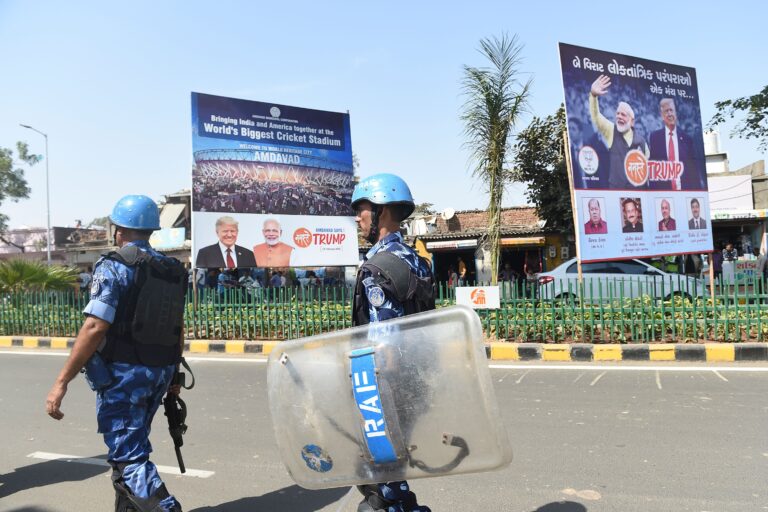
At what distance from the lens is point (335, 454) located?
6.83 ft

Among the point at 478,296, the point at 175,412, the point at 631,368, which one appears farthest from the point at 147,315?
the point at 478,296

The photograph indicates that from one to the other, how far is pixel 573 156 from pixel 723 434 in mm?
5959

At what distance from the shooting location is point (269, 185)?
12.4 meters

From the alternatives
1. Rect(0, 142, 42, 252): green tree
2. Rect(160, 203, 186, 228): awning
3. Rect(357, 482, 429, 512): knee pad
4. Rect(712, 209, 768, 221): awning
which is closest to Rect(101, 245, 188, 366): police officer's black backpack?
Rect(357, 482, 429, 512): knee pad

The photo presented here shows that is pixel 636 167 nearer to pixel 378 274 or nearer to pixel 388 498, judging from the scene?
pixel 378 274

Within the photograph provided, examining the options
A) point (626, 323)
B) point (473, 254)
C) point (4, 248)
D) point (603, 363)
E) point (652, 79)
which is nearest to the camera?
point (603, 363)

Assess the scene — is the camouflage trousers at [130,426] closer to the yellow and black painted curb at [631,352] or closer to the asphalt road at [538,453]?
the asphalt road at [538,453]

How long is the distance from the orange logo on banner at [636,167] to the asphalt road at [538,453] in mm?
4338

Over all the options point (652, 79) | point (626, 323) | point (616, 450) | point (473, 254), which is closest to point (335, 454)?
point (616, 450)

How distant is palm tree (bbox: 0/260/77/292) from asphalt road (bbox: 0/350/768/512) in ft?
25.3

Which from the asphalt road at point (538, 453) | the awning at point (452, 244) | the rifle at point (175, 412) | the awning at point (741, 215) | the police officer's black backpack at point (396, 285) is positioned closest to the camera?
the police officer's black backpack at point (396, 285)

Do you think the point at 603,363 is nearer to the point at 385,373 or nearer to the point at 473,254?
the point at 385,373

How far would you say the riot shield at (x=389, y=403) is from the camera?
6.20 ft

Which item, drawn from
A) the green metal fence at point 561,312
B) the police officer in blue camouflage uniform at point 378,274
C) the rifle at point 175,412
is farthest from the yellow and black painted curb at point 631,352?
the police officer in blue camouflage uniform at point 378,274
